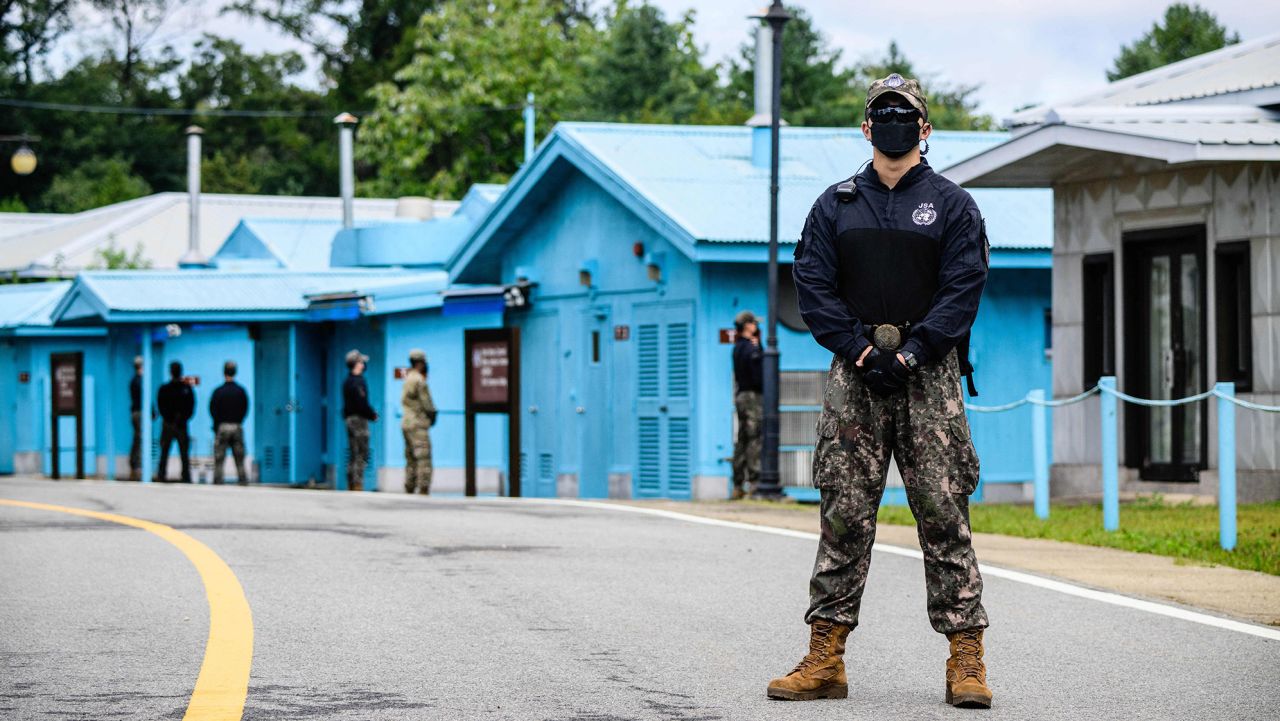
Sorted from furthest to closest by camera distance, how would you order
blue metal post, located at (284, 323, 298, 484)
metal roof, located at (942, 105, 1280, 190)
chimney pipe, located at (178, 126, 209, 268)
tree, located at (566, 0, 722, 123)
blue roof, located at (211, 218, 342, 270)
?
1. tree, located at (566, 0, 722, 123)
2. chimney pipe, located at (178, 126, 209, 268)
3. blue roof, located at (211, 218, 342, 270)
4. blue metal post, located at (284, 323, 298, 484)
5. metal roof, located at (942, 105, 1280, 190)

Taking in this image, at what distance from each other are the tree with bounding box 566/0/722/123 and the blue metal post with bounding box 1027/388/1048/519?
1702 inches

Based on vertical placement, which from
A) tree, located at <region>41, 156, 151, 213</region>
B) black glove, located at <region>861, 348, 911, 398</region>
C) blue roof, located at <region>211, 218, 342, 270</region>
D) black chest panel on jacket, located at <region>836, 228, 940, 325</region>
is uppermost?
tree, located at <region>41, 156, 151, 213</region>

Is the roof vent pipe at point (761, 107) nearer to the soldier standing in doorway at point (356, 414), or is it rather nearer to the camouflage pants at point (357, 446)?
the soldier standing in doorway at point (356, 414)

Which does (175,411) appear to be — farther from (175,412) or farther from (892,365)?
(892,365)

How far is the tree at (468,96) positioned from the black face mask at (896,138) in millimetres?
54368

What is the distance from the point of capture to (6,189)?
73.4 meters

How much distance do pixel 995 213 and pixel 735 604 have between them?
15.3 m

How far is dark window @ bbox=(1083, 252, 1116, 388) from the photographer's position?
18.8m

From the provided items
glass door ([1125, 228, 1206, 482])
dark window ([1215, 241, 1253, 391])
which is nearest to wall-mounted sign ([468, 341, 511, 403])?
glass door ([1125, 228, 1206, 482])

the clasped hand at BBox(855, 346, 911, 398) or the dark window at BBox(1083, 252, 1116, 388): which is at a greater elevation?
the dark window at BBox(1083, 252, 1116, 388)

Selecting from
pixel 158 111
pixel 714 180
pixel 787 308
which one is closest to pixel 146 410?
pixel 714 180

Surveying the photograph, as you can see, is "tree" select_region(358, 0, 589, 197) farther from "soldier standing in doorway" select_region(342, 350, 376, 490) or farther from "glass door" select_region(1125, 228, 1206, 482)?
"glass door" select_region(1125, 228, 1206, 482)

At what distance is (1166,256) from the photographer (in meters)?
18.0

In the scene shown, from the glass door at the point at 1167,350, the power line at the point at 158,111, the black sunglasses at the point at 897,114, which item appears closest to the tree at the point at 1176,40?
the power line at the point at 158,111
